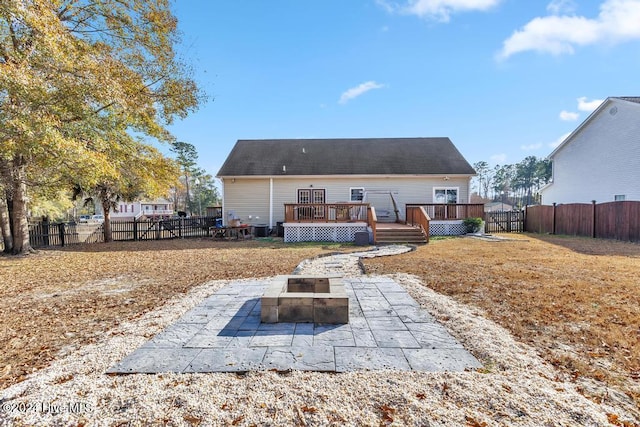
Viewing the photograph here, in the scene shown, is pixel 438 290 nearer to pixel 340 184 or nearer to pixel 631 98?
Result: pixel 340 184

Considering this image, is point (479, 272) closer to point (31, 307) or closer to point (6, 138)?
point (31, 307)

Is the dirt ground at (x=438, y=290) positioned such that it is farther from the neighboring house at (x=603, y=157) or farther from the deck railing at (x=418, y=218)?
the neighboring house at (x=603, y=157)

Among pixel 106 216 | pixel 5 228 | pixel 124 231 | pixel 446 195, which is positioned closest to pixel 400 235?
pixel 446 195

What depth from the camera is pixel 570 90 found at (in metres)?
13.4

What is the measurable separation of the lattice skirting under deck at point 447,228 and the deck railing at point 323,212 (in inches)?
142

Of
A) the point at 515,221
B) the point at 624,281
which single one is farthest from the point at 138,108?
the point at 515,221

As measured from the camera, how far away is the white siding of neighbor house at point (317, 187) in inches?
632

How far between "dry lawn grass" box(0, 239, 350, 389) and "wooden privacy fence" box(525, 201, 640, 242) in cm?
1309

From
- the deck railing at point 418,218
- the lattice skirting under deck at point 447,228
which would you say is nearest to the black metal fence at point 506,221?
the lattice skirting under deck at point 447,228

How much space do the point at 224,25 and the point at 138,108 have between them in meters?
4.55

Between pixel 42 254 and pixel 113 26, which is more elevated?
pixel 113 26

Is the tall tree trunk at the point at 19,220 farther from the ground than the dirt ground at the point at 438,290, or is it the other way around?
the tall tree trunk at the point at 19,220

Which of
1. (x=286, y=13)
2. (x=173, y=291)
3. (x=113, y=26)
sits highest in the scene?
(x=286, y=13)

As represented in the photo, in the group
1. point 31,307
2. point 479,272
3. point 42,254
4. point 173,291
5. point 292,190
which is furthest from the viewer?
point 292,190
